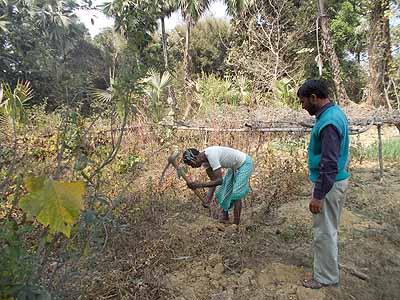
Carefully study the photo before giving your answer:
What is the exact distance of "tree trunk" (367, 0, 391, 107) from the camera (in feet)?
35.2

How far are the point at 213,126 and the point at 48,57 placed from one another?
5.00 m

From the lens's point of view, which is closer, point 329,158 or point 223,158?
point 329,158

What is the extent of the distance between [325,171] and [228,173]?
1734mm

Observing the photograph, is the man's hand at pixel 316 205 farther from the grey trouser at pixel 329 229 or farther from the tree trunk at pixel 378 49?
the tree trunk at pixel 378 49

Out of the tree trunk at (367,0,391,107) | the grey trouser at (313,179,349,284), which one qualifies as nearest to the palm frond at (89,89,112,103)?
the grey trouser at (313,179,349,284)

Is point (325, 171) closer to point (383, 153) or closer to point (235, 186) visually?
point (235, 186)

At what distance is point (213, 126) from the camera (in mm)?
6707

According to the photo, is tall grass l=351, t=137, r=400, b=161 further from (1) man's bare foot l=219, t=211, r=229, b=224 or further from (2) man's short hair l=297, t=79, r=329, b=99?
(2) man's short hair l=297, t=79, r=329, b=99

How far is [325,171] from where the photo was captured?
250 cm

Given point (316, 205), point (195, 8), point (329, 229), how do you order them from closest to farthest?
point (316, 205), point (329, 229), point (195, 8)

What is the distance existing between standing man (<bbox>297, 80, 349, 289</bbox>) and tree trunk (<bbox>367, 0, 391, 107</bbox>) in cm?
941

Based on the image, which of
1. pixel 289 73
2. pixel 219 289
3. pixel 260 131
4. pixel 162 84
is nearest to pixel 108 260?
pixel 219 289

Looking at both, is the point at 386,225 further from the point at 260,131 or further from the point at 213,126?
the point at 213,126

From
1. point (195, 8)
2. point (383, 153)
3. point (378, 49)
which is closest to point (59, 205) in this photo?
point (383, 153)
